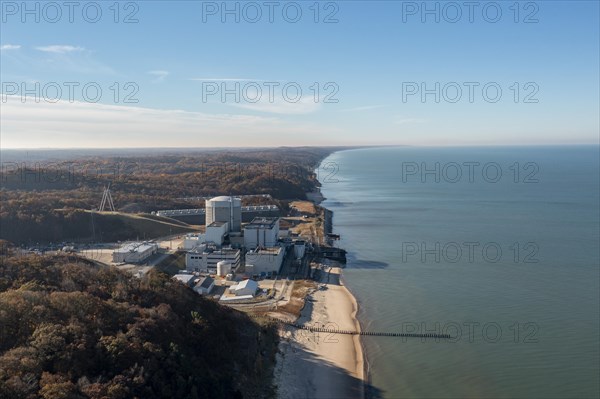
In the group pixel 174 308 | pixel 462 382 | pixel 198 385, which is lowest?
pixel 462 382

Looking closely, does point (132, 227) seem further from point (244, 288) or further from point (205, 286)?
point (244, 288)

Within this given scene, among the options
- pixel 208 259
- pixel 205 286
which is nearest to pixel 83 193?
pixel 208 259

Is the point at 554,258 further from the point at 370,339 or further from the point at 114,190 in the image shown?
the point at 114,190

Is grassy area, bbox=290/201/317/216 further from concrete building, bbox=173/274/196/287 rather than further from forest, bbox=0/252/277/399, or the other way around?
forest, bbox=0/252/277/399

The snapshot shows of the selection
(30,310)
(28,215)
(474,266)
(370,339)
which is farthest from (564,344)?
(28,215)

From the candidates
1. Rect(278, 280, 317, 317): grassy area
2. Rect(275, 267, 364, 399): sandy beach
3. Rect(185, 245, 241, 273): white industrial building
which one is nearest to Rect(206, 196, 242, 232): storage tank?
Rect(185, 245, 241, 273): white industrial building
